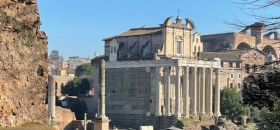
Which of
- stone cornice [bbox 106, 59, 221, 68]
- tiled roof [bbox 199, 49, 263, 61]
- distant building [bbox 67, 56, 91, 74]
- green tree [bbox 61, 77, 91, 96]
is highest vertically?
distant building [bbox 67, 56, 91, 74]

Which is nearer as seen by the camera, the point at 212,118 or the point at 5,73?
the point at 5,73

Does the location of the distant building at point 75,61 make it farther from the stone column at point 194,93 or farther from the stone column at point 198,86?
the stone column at point 194,93

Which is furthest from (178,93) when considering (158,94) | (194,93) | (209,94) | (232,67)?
(232,67)

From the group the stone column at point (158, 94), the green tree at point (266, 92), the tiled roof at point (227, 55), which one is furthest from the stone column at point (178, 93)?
the green tree at point (266, 92)

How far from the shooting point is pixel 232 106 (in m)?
50.0

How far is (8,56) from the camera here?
671cm

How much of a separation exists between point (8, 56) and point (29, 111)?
0.68 m

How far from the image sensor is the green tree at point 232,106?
4866 cm

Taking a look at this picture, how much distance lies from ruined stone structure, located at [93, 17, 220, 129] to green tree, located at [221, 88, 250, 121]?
0.96 m

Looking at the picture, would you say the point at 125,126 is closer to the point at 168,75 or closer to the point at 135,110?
the point at 135,110

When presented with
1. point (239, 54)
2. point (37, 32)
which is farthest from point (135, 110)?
point (37, 32)

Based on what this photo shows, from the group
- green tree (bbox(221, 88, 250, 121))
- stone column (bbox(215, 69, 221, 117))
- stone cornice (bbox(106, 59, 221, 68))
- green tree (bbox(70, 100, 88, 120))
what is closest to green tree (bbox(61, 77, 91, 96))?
green tree (bbox(70, 100, 88, 120))

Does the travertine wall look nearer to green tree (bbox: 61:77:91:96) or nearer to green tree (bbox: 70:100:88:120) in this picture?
green tree (bbox: 70:100:88:120)

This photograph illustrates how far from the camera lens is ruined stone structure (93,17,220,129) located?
154 feet
